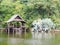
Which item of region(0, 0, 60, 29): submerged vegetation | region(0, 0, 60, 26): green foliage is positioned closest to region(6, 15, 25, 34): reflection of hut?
region(0, 0, 60, 29): submerged vegetation

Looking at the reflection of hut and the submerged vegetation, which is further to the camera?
the submerged vegetation

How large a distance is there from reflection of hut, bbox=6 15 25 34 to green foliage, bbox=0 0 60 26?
108 cm

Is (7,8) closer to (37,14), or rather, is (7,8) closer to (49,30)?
(37,14)

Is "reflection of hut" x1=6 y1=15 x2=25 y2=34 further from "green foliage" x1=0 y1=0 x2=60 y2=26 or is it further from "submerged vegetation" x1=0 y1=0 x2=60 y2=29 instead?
"green foliage" x1=0 y1=0 x2=60 y2=26

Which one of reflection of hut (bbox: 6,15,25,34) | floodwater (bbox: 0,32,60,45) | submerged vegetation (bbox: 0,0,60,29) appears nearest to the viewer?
floodwater (bbox: 0,32,60,45)

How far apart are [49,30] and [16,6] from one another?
7.36m

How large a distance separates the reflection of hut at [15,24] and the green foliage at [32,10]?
3.53ft

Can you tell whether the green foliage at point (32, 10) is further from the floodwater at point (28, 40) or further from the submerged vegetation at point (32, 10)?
the floodwater at point (28, 40)

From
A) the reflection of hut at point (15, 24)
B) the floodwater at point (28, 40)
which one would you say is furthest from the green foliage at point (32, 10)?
the floodwater at point (28, 40)

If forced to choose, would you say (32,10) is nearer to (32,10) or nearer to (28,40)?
(32,10)

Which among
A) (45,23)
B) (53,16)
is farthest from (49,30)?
(53,16)

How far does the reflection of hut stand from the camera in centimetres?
3403

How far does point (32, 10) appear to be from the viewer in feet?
125

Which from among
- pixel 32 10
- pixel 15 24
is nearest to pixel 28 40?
pixel 15 24
